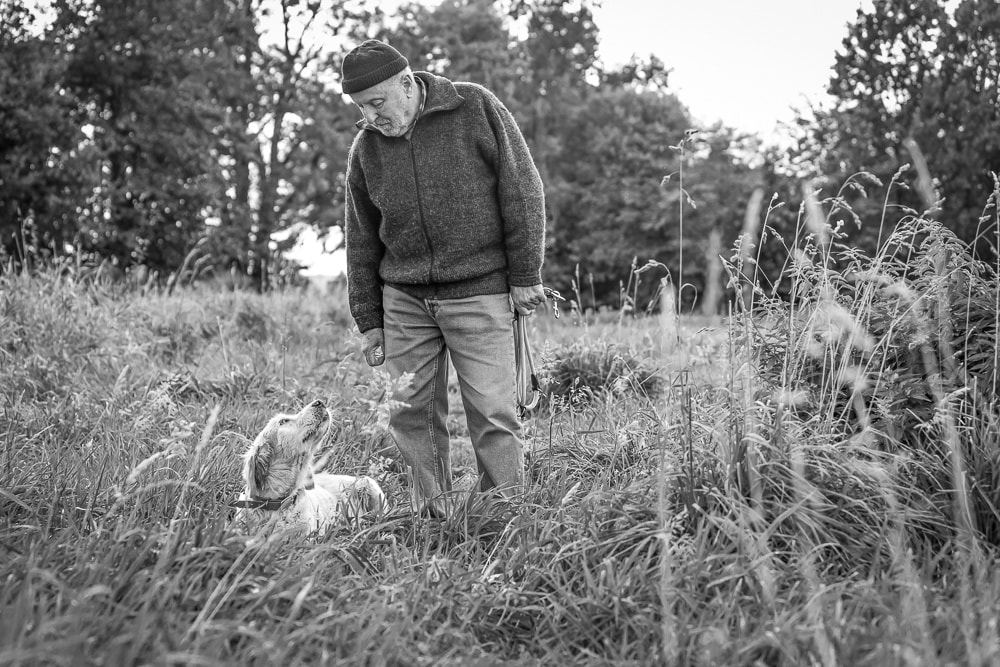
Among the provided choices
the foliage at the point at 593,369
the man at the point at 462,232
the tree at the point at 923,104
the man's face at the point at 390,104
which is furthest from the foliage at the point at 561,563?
the tree at the point at 923,104

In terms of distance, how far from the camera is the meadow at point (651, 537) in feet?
7.88

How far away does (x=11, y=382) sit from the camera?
218 inches

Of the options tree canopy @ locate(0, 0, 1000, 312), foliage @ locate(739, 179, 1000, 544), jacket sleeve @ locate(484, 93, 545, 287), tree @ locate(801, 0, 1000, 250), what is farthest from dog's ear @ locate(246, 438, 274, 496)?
tree @ locate(801, 0, 1000, 250)

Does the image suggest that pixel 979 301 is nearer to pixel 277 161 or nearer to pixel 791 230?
pixel 791 230

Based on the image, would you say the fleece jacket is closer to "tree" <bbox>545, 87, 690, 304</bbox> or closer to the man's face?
the man's face

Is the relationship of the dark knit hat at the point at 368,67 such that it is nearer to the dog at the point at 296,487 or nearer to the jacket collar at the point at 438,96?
the jacket collar at the point at 438,96

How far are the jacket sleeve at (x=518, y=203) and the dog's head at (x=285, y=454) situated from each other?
3.58 ft

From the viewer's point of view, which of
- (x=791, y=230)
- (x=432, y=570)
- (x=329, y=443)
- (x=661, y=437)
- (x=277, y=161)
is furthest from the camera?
(x=277, y=161)

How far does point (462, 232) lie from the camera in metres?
3.75

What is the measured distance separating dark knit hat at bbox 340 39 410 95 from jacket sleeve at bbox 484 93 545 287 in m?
0.46

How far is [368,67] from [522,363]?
1.44 metres

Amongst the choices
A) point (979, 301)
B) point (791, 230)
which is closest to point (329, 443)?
point (979, 301)

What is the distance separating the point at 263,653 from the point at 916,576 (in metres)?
1.89

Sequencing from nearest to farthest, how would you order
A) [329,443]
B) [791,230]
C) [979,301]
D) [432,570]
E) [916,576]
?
[916,576] < [432,570] < [979,301] < [329,443] < [791,230]
